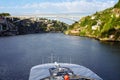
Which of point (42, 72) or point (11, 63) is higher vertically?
point (42, 72)

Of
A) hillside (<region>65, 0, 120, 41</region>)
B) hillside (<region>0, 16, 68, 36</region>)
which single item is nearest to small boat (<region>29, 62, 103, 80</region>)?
hillside (<region>65, 0, 120, 41</region>)

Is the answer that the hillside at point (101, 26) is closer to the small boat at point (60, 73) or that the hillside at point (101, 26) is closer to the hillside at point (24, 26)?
the hillside at point (24, 26)

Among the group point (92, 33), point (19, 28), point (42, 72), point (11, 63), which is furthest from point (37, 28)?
point (42, 72)

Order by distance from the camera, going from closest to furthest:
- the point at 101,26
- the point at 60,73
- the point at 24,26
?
the point at 60,73
the point at 101,26
the point at 24,26

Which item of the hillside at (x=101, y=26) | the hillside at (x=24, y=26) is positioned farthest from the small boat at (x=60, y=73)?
the hillside at (x=24, y=26)

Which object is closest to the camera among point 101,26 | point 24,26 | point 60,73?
point 60,73

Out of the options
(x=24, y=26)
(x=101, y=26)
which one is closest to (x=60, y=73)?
(x=101, y=26)

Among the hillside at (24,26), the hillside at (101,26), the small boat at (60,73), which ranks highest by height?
the small boat at (60,73)

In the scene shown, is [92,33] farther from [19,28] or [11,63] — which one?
[11,63]

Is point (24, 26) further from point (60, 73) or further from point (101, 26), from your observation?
point (60, 73)
